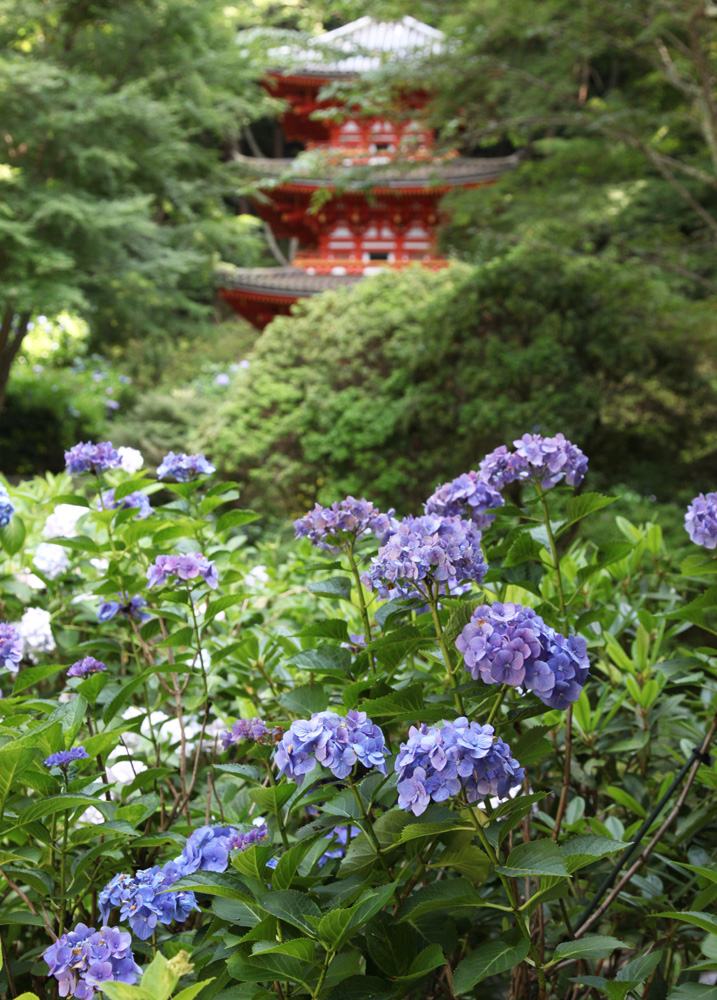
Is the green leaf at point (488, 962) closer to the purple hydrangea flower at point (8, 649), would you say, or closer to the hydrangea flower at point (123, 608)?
the purple hydrangea flower at point (8, 649)

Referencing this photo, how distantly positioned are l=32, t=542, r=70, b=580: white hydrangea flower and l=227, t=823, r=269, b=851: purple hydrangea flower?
90 cm

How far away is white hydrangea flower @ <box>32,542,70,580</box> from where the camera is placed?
1.46 m

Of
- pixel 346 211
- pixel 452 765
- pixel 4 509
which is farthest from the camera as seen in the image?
pixel 346 211

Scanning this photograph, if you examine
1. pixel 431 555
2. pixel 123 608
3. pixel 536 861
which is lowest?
pixel 123 608

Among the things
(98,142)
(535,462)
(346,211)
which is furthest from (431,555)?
(346,211)

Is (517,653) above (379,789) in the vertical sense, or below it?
above

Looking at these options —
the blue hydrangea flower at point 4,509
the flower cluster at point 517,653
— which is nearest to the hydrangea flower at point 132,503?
the blue hydrangea flower at point 4,509

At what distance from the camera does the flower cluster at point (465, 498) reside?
3.19 feet

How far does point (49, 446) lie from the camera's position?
33.9 ft

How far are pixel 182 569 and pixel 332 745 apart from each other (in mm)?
442

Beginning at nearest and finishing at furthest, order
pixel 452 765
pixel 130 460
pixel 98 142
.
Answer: pixel 452 765
pixel 130 460
pixel 98 142

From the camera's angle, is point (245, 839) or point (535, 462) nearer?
point (245, 839)

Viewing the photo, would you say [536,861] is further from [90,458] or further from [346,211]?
[346,211]

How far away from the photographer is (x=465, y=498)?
0.99m
